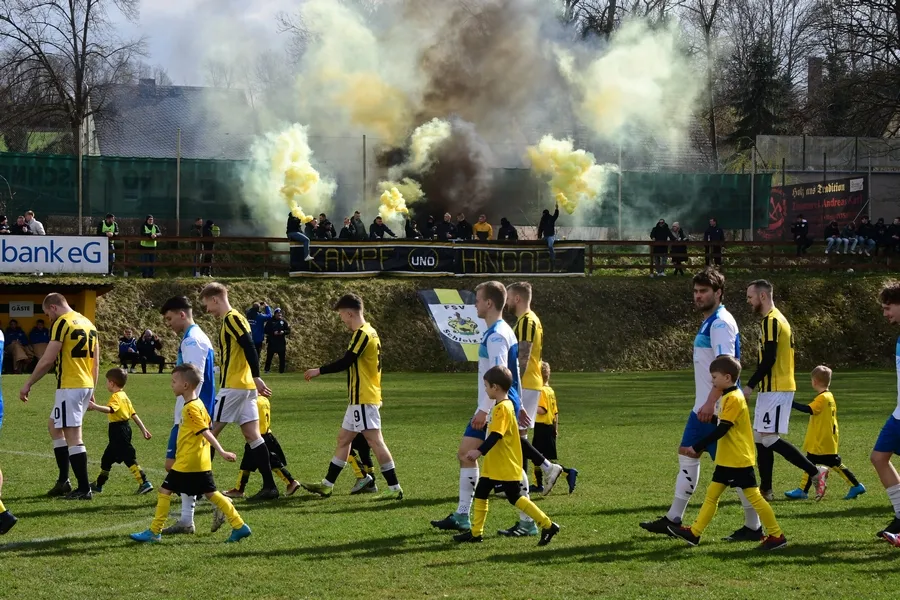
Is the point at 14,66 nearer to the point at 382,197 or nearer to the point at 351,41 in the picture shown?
the point at 351,41

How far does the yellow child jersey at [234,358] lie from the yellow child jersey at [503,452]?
2.99 m

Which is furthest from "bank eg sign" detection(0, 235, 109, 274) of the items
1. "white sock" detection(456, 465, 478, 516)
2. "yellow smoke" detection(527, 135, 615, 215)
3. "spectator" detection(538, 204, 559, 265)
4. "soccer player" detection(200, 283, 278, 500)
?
"white sock" detection(456, 465, 478, 516)

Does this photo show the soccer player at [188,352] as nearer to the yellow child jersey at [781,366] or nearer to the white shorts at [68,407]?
the white shorts at [68,407]

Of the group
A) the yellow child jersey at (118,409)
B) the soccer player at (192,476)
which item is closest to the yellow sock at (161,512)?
the soccer player at (192,476)

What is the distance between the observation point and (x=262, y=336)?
29.5 metres

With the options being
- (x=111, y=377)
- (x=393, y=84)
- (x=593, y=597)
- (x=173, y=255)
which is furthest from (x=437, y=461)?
(x=393, y=84)

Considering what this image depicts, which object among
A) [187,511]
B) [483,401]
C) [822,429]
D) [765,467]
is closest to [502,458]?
[483,401]

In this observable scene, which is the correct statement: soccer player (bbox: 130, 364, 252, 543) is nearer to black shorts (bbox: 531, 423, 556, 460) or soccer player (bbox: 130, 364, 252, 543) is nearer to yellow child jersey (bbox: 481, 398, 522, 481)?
yellow child jersey (bbox: 481, 398, 522, 481)

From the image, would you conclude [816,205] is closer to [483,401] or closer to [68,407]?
[483,401]

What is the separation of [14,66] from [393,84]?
57.6 ft

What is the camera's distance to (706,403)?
830 cm

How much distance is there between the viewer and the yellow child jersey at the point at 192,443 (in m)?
8.36

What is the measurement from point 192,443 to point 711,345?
4.25 m

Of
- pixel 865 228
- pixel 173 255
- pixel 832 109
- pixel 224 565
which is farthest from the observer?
pixel 832 109
